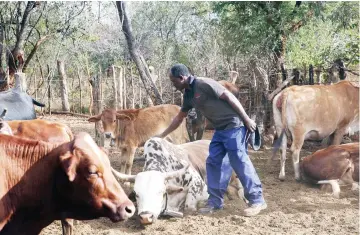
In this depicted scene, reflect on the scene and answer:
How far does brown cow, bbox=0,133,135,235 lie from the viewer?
293 cm

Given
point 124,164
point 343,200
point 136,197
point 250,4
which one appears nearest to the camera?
point 136,197

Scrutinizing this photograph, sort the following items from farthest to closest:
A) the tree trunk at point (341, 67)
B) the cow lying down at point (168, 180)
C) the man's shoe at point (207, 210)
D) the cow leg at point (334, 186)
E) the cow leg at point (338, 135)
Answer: the tree trunk at point (341, 67) < the cow leg at point (338, 135) < the cow leg at point (334, 186) < the man's shoe at point (207, 210) < the cow lying down at point (168, 180)

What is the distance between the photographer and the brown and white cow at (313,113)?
7785 mm

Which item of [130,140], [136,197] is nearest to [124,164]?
[130,140]

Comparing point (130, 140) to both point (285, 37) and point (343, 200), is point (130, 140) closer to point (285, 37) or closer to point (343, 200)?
point (343, 200)

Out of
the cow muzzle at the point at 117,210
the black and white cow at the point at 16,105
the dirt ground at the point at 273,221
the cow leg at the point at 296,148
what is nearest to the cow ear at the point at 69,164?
the cow muzzle at the point at 117,210

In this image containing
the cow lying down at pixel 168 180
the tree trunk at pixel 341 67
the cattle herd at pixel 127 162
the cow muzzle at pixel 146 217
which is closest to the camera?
the cattle herd at pixel 127 162

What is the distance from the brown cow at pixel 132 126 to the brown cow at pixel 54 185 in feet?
15.1

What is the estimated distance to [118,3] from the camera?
1239 cm

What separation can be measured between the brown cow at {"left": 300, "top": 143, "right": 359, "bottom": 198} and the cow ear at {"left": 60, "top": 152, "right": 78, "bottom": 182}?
16.1ft

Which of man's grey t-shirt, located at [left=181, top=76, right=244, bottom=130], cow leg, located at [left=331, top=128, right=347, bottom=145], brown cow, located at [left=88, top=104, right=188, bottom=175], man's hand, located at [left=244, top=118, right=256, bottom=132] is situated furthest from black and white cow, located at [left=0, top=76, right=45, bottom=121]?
cow leg, located at [left=331, top=128, right=347, bottom=145]

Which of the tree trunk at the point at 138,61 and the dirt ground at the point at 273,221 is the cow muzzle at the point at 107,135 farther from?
the tree trunk at the point at 138,61

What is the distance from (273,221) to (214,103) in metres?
1.58

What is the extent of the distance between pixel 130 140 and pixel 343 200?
3.70m
